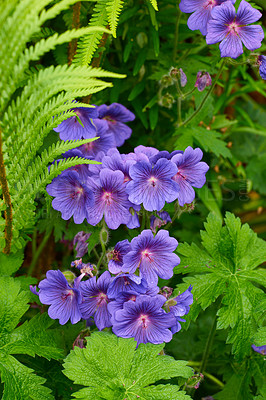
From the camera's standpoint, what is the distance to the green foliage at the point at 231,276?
4.36 feet

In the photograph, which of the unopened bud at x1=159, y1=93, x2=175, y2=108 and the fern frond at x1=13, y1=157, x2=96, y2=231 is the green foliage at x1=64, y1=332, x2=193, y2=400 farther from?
the unopened bud at x1=159, y1=93, x2=175, y2=108

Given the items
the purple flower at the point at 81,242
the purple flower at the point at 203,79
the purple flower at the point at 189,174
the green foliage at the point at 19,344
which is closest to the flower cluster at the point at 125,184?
the purple flower at the point at 189,174

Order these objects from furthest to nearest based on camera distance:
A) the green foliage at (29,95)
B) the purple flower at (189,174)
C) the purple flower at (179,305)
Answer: the purple flower at (189,174), the purple flower at (179,305), the green foliage at (29,95)

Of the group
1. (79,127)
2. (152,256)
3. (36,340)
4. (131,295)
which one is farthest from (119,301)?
(79,127)

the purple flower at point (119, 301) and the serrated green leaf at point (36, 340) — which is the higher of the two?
the purple flower at point (119, 301)

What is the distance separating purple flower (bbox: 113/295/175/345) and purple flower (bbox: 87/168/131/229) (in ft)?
0.72

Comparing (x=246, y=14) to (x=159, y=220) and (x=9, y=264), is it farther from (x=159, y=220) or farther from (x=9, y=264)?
(x=9, y=264)

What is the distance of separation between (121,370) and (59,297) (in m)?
0.25

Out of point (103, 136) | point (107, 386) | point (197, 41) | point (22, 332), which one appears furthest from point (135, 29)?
point (107, 386)

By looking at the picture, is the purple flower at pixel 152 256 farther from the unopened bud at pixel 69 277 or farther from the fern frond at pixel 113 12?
the fern frond at pixel 113 12

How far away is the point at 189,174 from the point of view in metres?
1.36

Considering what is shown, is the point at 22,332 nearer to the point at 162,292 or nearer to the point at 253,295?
the point at 162,292

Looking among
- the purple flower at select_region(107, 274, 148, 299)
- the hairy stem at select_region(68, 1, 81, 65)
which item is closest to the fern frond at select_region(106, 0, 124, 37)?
the hairy stem at select_region(68, 1, 81, 65)

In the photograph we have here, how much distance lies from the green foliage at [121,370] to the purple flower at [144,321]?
0.03 meters
